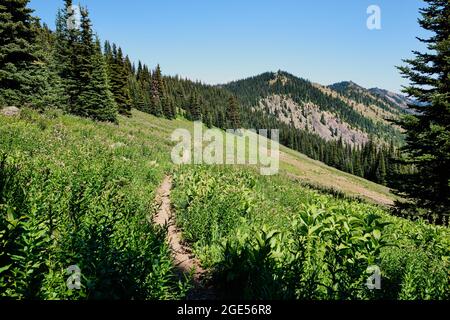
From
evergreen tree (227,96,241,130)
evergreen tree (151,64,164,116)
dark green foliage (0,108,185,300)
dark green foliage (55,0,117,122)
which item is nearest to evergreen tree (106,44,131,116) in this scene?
dark green foliage (55,0,117,122)

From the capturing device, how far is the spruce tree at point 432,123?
16391mm

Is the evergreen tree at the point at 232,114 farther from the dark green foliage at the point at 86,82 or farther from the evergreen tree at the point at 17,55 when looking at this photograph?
the evergreen tree at the point at 17,55

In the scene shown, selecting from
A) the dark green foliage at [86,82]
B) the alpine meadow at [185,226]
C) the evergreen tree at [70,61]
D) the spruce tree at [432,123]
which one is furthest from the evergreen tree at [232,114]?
the spruce tree at [432,123]

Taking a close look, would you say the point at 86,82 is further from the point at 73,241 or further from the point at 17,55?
the point at 73,241

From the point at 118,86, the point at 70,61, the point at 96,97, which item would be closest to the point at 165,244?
the point at 96,97

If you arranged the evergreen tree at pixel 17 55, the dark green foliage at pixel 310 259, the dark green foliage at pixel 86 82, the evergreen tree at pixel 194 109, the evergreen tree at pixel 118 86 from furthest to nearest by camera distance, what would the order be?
the evergreen tree at pixel 194 109, the evergreen tree at pixel 118 86, the dark green foliage at pixel 86 82, the evergreen tree at pixel 17 55, the dark green foliage at pixel 310 259

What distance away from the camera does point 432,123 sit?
55.4 ft

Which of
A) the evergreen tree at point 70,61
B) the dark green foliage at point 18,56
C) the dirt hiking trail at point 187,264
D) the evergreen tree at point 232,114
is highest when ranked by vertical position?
the evergreen tree at point 232,114

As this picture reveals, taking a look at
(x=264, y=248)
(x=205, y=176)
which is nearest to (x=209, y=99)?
(x=205, y=176)

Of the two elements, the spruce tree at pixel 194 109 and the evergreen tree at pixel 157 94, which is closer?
the evergreen tree at pixel 157 94

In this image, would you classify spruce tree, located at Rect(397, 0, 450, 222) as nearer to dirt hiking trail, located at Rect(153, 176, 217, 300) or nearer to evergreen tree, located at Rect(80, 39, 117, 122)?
dirt hiking trail, located at Rect(153, 176, 217, 300)

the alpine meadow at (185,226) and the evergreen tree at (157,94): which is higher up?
the evergreen tree at (157,94)
